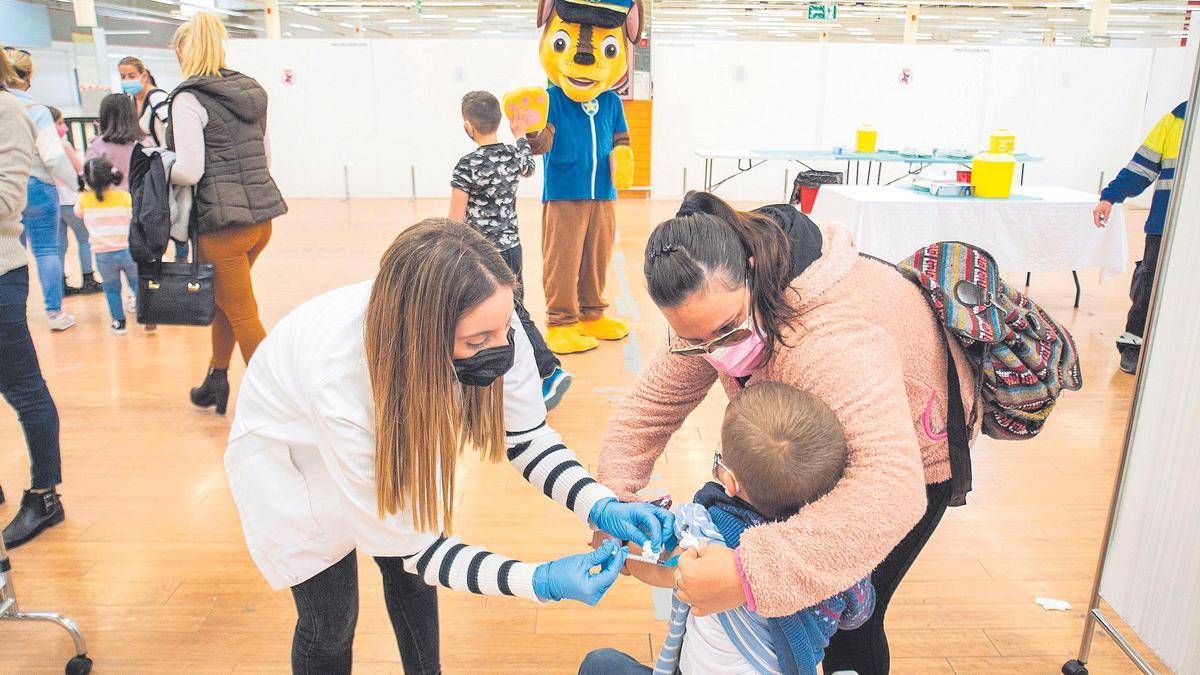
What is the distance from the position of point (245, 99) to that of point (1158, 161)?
414 cm

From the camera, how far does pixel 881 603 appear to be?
154 centimetres

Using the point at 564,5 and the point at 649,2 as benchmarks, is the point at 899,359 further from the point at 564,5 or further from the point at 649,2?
the point at 649,2

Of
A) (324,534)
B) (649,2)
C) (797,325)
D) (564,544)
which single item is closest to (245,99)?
(564,544)

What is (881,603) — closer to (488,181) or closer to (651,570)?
(651,570)

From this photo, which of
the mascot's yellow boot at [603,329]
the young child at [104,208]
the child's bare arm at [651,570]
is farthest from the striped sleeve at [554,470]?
the young child at [104,208]

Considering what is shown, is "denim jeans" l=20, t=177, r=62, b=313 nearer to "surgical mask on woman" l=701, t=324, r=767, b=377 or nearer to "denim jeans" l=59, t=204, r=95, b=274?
"denim jeans" l=59, t=204, r=95, b=274

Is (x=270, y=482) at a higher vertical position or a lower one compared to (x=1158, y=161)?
lower

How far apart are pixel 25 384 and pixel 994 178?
15.1 ft

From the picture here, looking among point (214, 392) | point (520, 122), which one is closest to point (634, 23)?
point (520, 122)

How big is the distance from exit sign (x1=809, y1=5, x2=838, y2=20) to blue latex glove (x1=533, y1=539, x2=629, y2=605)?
35.3 ft

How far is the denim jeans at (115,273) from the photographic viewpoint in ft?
14.5

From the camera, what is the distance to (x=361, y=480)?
1.23 meters

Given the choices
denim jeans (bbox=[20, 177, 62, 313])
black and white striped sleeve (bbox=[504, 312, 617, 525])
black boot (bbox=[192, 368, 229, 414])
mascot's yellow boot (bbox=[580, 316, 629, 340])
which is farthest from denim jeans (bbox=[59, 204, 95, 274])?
black and white striped sleeve (bbox=[504, 312, 617, 525])

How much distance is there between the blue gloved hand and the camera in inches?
53.3
